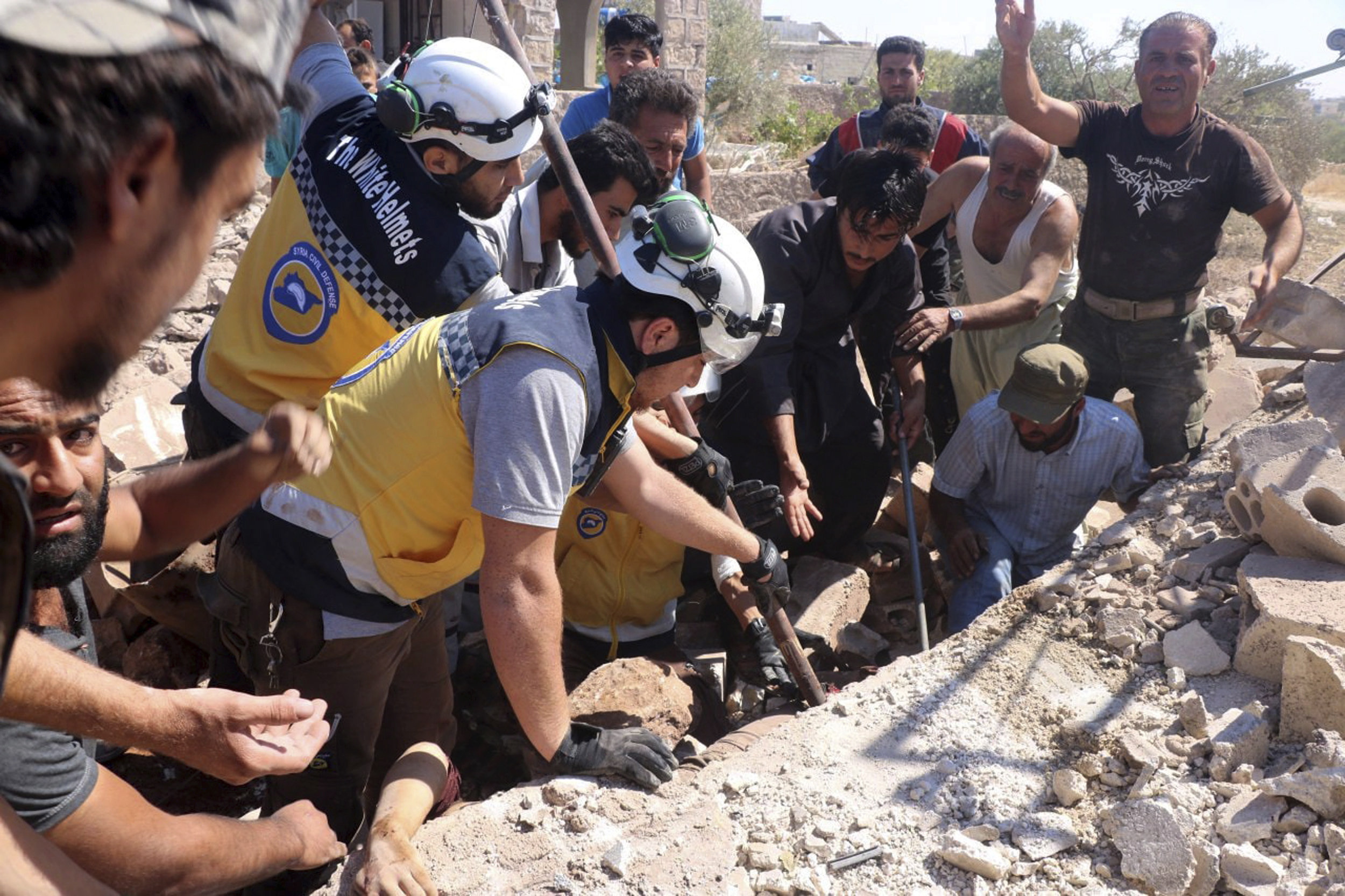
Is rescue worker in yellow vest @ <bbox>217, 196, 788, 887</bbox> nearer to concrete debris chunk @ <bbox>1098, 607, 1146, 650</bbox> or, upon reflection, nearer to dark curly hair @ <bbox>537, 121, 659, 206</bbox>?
dark curly hair @ <bbox>537, 121, 659, 206</bbox>

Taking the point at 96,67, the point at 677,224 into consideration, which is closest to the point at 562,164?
Answer: the point at 677,224

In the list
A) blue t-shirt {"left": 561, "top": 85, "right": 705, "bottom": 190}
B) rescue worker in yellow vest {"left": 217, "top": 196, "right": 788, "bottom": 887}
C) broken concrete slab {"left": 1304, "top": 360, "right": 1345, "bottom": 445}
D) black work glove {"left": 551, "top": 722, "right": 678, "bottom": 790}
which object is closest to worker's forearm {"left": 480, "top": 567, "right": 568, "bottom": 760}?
rescue worker in yellow vest {"left": 217, "top": 196, "right": 788, "bottom": 887}

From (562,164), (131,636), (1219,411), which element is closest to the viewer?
(562,164)

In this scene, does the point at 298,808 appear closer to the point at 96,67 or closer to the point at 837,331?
the point at 96,67

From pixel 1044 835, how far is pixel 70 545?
2177mm

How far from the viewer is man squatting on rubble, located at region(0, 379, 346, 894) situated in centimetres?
214

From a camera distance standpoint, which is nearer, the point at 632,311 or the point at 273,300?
the point at 632,311

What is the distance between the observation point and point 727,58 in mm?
18859

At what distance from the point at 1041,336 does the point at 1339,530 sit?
228cm

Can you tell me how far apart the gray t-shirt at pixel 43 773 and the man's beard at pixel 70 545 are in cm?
13

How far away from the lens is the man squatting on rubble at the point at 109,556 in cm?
214

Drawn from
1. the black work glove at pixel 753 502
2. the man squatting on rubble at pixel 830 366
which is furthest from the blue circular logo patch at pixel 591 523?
the man squatting on rubble at pixel 830 366

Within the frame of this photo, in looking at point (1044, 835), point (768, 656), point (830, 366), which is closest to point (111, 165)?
point (1044, 835)

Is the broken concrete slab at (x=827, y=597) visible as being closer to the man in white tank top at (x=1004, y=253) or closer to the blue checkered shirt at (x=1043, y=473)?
the blue checkered shirt at (x=1043, y=473)
